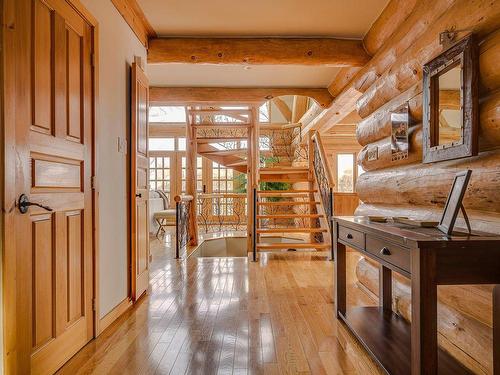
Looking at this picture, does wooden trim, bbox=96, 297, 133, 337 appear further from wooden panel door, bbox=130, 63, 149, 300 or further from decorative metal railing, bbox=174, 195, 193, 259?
decorative metal railing, bbox=174, 195, 193, 259

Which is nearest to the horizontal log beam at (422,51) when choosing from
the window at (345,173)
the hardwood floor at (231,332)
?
the hardwood floor at (231,332)

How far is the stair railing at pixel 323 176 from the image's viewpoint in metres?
5.54

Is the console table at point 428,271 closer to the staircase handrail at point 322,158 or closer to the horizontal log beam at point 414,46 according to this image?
the horizontal log beam at point 414,46

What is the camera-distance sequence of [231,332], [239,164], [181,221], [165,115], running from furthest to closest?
[165,115] → [239,164] → [181,221] → [231,332]

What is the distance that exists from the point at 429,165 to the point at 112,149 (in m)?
2.38

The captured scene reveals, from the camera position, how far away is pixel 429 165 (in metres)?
2.46

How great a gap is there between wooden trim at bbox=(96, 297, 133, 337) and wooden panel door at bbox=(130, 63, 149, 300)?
118 millimetres

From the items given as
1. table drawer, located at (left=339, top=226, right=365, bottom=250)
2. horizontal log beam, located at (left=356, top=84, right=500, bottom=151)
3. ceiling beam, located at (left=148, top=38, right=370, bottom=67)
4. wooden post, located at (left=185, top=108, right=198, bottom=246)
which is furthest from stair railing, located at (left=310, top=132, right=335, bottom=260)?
table drawer, located at (left=339, top=226, right=365, bottom=250)

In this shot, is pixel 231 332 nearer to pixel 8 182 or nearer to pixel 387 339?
pixel 387 339

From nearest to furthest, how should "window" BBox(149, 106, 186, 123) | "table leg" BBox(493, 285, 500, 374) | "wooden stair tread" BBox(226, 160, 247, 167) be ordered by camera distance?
"table leg" BBox(493, 285, 500, 374) < "wooden stair tread" BBox(226, 160, 247, 167) < "window" BBox(149, 106, 186, 123)

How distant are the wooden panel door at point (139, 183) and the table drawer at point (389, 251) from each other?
6.68ft

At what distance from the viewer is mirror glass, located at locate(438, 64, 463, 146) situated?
6.72 feet

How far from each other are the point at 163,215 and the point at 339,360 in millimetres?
6057

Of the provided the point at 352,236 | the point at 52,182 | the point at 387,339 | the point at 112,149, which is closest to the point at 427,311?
the point at 387,339
